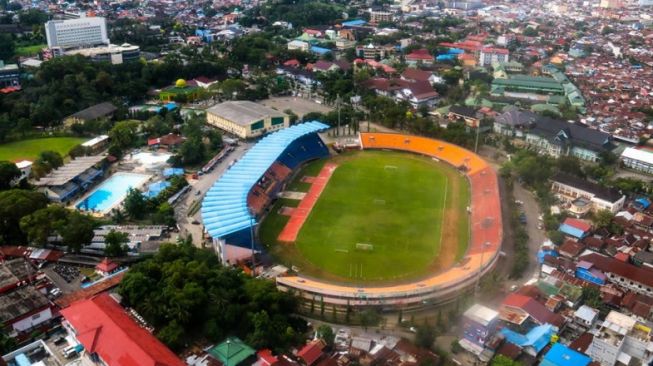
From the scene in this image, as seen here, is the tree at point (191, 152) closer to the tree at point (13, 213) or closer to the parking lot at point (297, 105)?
the tree at point (13, 213)

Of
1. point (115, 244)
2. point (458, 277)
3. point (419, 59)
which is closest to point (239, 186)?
point (115, 244)

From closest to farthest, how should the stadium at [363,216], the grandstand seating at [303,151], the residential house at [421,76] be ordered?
the stadium at [363,216]
the grandstand seating at [303,151]
the residential house at [421,76]

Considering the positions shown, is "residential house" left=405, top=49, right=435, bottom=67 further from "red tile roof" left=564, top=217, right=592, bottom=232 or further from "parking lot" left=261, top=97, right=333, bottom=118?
"red tile roof" left=564, top=217, right=592, bottom=232

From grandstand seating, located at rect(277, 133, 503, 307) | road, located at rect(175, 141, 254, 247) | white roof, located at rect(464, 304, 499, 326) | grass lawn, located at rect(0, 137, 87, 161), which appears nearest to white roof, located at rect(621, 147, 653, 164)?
grandstand seating, located at rect(277, 133, 503, 307)

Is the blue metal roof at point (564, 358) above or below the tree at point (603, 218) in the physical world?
below

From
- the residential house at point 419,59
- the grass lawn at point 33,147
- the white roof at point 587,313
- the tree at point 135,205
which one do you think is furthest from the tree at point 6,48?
the white roof at point 587,313

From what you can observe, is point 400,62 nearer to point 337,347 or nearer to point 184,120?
point 184,120

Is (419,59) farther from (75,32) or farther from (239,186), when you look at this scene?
(75,32)

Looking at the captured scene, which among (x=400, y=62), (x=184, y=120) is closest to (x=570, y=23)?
(x=400, y=62)
